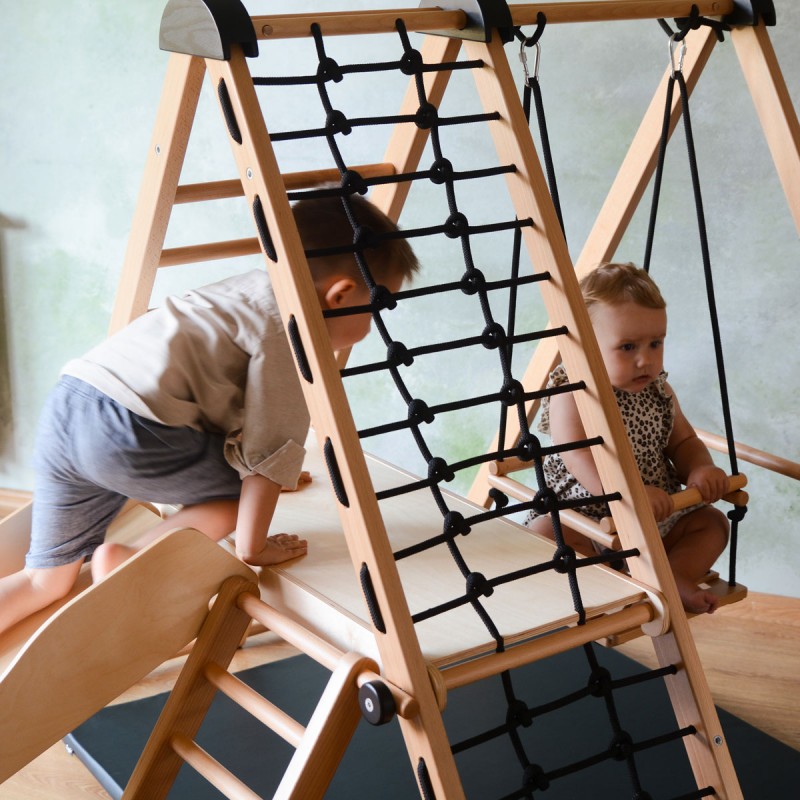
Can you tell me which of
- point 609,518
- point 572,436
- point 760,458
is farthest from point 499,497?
point 760,458

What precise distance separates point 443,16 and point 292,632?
0.97 metres

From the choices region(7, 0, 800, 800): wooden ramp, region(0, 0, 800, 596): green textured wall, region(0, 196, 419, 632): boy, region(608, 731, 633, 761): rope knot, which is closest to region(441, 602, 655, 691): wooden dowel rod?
region(7, 0, 800, 800): wooden ramp

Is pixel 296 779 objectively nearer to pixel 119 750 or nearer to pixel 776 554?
pixel 119 750

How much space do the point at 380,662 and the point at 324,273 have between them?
0.64 m

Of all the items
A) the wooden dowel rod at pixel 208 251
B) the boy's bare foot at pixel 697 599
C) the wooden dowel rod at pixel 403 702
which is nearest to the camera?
the wooden dowel rod at pixel 403 702

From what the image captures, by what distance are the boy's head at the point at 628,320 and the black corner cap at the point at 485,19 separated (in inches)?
25.1

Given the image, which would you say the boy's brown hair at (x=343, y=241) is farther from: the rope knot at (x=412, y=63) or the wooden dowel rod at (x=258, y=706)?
the wooden dowel rod at (x=258, y=706)

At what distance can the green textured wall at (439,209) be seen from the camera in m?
2.62

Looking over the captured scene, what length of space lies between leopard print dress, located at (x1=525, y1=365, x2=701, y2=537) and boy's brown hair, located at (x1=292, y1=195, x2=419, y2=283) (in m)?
0.68

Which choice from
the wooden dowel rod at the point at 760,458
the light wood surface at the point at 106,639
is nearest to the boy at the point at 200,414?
the light wood surface at the point at 106,639

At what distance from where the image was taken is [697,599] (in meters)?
1.90

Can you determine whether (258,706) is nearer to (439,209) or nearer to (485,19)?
(485,19)

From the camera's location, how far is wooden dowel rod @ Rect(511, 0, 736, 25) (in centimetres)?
161

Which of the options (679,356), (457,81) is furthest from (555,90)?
(679,356)
